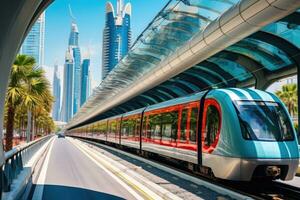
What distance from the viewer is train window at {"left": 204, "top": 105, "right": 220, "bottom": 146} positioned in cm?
1230

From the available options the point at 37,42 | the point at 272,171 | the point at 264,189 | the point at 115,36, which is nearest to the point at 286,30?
the point at 264,189

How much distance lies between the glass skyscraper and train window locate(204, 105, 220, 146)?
151m

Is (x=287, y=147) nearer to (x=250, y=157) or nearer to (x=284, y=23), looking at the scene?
(x=250, y=157)

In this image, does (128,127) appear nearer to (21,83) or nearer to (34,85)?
(34,85)

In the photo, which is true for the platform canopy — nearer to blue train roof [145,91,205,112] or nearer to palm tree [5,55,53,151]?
blue train roof [145,91,205,112]

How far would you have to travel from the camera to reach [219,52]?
20281mm

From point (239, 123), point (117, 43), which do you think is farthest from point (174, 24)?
point (117, 43)

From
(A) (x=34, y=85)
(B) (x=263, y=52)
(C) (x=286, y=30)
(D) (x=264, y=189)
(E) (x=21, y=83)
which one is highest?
(C) (x=286, y=30)

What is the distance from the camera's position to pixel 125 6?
632 ft

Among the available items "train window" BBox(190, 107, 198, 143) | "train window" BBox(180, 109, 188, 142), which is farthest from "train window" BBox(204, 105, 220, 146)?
"train window" BBox(180, 109, 188, 142)

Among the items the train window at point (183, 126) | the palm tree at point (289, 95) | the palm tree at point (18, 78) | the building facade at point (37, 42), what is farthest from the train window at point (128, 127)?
the building facade at point (37, 42)

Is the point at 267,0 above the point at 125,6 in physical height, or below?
below

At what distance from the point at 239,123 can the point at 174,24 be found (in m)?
9.81

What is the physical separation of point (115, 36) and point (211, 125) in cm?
16816
